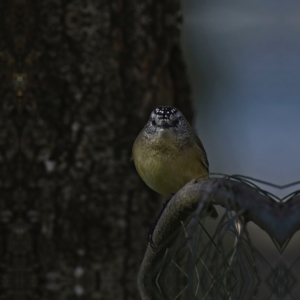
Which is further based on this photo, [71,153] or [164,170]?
[71,153]

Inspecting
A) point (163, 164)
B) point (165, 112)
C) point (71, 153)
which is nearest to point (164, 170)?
point (163, 164)

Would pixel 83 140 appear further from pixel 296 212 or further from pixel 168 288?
pixel 296 212

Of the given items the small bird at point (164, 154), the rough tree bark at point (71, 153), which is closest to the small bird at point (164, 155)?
the small bird at point (164, 154)

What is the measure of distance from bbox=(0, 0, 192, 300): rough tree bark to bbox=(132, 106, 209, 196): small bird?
233 millimetres

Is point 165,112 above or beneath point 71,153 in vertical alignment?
above

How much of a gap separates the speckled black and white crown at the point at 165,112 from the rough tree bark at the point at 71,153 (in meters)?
0.25

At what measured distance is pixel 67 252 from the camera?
3783 mm

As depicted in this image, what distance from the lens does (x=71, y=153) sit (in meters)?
3.78

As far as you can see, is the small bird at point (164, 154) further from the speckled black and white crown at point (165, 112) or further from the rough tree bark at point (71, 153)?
the rough tree bark at point (71, 153)

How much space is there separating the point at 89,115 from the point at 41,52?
524mm

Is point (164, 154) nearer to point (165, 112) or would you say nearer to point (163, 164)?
point (163, 164)

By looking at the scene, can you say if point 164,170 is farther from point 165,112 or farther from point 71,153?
point 71,153

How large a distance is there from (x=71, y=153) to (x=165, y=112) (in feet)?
2.15

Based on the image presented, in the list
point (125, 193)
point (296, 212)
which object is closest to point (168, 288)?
point (125, 193)
